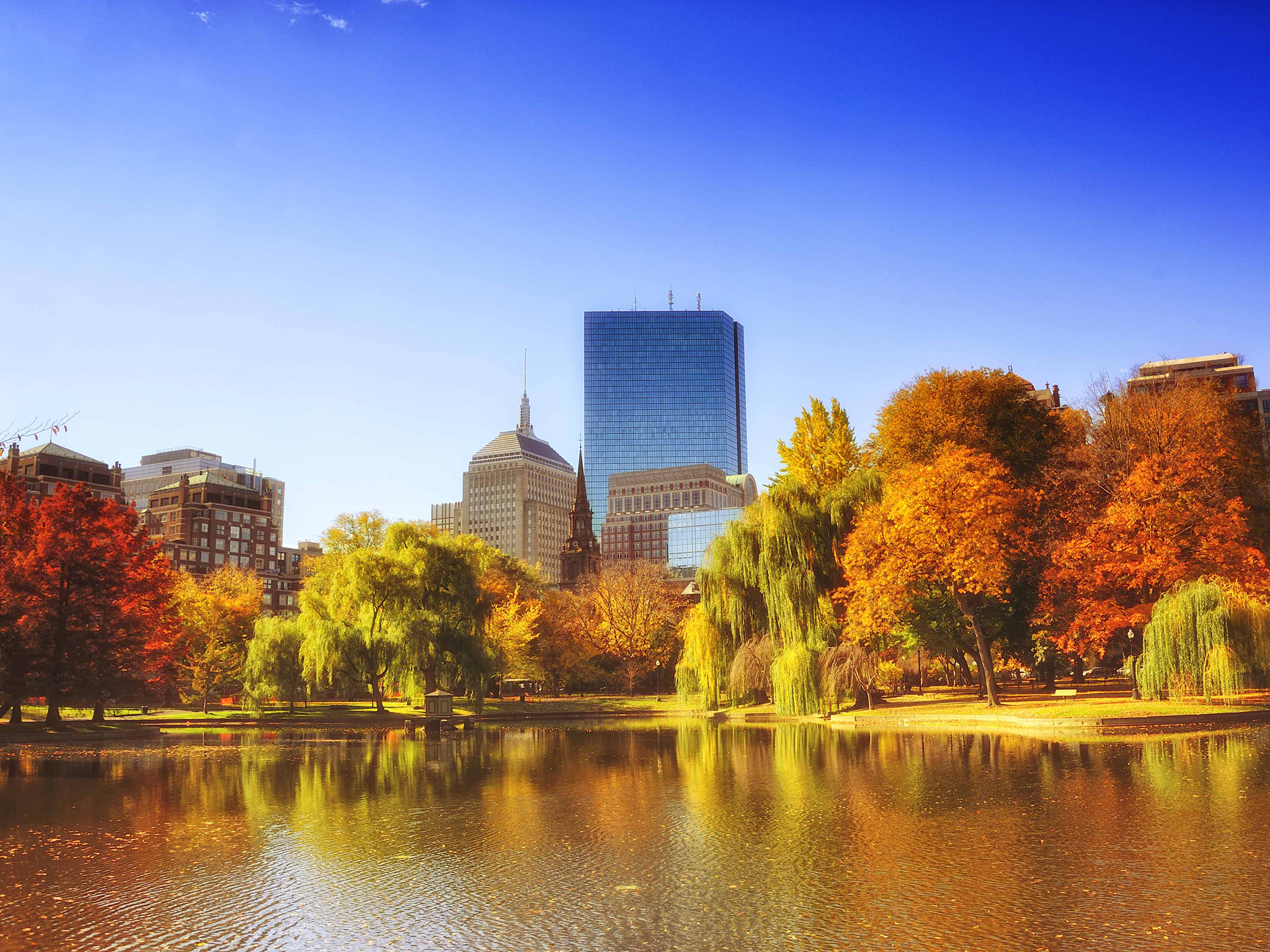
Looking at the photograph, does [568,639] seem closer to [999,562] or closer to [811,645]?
[811,645]

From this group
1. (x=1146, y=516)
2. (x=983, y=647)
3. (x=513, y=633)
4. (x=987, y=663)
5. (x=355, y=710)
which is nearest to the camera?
(x=1146, y=516)

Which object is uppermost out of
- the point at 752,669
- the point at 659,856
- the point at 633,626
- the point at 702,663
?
the point at 633,626

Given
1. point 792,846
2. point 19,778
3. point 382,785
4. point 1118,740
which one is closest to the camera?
point 792,846

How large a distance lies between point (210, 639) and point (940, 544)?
51.4m

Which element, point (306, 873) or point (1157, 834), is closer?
point (306, 873)

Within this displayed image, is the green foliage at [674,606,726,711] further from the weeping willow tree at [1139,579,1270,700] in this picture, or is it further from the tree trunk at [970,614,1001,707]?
the weeping willow tree at [1139,579,1270,700]

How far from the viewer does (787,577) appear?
5047 centimetres

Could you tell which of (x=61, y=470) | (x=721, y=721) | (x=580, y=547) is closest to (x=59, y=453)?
(x=61, y=470)

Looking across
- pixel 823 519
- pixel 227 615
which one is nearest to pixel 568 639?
pixel 227 615

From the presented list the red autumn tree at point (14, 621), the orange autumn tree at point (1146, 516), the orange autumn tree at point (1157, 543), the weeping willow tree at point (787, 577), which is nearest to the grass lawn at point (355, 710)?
the weeping willow tree at point (787, 577)

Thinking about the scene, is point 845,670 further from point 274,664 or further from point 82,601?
point 82,601

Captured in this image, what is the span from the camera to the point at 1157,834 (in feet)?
50.5

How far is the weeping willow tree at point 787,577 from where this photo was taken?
1890 inches

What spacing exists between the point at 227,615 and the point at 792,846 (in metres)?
72.4
